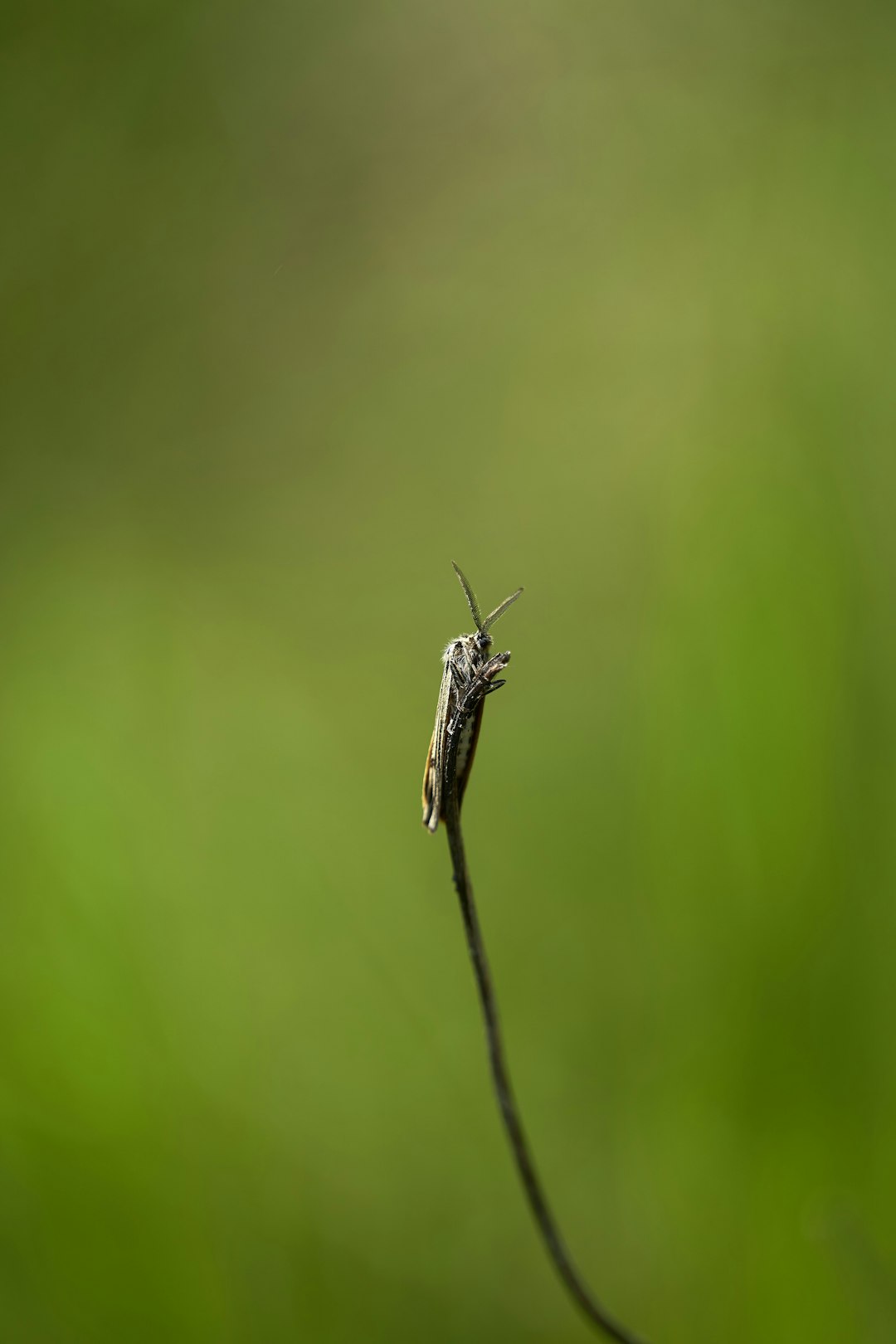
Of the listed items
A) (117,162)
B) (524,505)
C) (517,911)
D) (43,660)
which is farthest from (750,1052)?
(117,162)

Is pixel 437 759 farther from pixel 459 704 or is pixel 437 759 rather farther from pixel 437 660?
pixel 437 660

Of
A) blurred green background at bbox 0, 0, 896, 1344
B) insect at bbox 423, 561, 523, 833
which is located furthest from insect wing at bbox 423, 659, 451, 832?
blurred green background at bbox 0, 0, 896, 1344

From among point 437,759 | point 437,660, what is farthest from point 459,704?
point 437,660

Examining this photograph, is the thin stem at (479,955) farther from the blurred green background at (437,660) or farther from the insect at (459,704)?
the blurred green background at (437,660)

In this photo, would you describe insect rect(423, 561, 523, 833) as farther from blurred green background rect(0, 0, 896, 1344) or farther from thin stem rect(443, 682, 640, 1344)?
blurred green background rect(0, 0, 896, 1344)

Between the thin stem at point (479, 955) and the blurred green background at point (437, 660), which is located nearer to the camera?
the thin stem at point (479, 955)

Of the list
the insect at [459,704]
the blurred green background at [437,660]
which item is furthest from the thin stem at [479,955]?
the blurred green background at [437,660]
